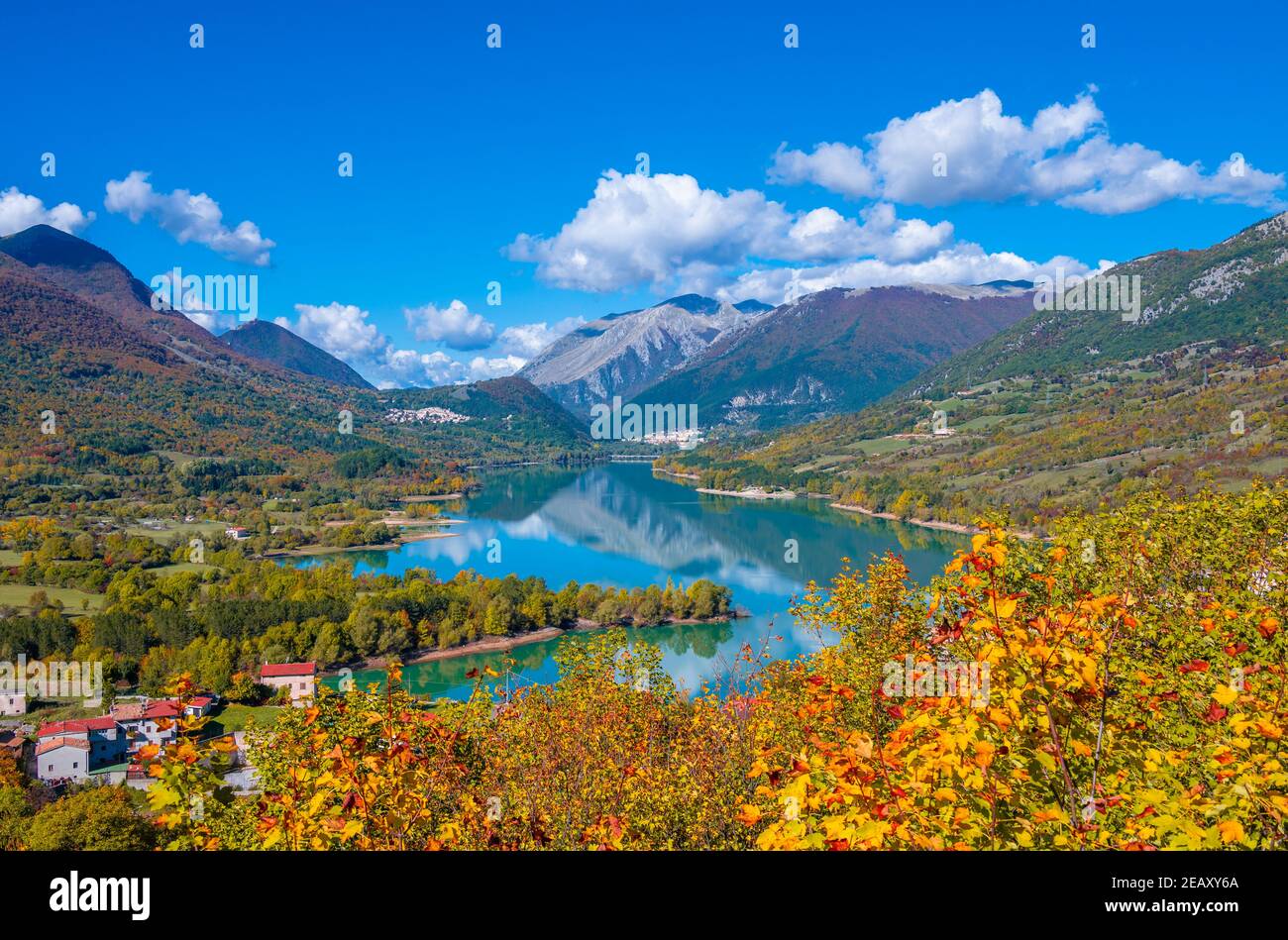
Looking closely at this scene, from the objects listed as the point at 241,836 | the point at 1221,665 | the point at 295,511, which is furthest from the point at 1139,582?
the point at 295,511

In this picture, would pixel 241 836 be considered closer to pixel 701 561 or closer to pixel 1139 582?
pixel 1139 582

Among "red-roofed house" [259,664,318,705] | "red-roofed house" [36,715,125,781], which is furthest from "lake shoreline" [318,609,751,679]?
"red-roofed house" [36,715,125,781]

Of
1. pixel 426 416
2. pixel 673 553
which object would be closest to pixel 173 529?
pixel 673 553

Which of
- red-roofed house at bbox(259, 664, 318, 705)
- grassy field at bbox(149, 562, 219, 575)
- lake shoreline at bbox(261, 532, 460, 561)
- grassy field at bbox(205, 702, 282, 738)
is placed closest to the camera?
grassy field at bbox(205, 702, 282, 738)

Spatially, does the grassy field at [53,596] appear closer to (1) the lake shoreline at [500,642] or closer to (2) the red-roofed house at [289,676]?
(2) the red-roofed house at [289,676]

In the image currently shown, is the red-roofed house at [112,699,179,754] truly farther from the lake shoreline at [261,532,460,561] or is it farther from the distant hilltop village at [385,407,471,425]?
the distant hilltop village at [385,407,471,425]

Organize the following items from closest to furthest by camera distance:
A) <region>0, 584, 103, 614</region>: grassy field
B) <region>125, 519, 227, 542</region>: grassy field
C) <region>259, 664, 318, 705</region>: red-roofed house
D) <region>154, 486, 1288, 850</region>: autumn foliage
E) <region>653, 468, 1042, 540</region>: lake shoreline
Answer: <region>154, 486, 1288, 850</region>: autumn foliage
<region>259, 664, 318, 705</region>: red-roofed house
<region>0, 584, 103, 614</region>: grassy field
<region>125, 519, 227, 542</region>: grassy field
<region>653, 468, 1042, 540</region>: lake shoreline

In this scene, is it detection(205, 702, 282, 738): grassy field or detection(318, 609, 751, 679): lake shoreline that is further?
detection(318, 609, 751, 679): lake shoreline
